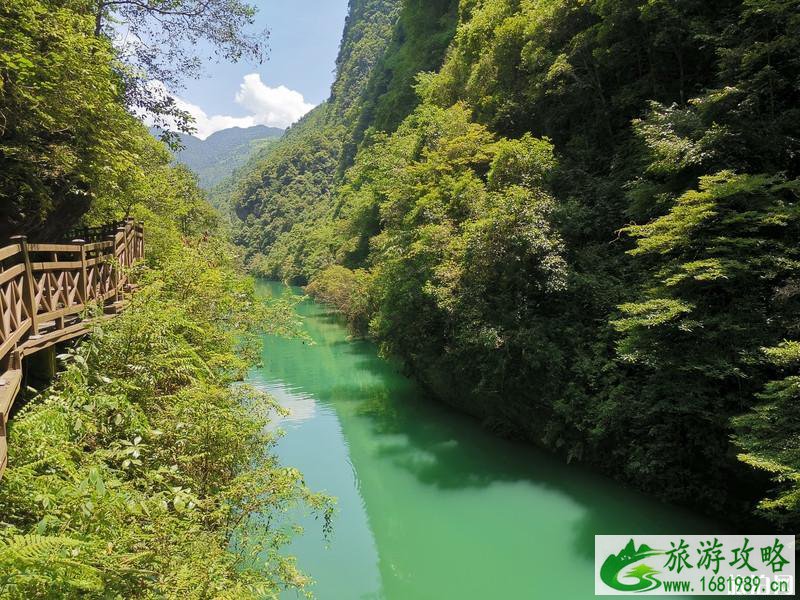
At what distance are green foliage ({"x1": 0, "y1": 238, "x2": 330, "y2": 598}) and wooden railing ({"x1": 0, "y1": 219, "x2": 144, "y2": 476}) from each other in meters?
0.44

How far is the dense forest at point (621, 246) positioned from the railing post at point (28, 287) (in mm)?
8383

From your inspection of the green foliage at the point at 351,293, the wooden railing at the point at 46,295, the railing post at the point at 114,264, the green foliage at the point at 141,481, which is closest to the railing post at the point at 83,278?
the wooden railing at the point at 46,295

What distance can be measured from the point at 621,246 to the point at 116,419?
10653 mm

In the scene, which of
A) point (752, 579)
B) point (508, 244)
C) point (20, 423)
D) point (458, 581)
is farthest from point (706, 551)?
point (20, 423)

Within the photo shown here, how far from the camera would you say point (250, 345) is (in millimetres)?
10773

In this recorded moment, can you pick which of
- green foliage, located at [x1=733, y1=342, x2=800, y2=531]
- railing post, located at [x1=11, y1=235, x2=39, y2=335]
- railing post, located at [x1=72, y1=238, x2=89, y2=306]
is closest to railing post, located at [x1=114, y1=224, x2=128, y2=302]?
railing post, located at [x1=72, y1=238, x2=89, y2=306]

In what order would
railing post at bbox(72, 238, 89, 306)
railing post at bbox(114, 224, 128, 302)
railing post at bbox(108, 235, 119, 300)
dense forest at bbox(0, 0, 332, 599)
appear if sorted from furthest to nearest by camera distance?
railing post at bbox(114, 224, 128, 302) → railing post at bbox(108, 235, 119, 300) → railing post at bbox(72, 238, 89, 306) → dense forest at bbox(0, 0, 332, 599)

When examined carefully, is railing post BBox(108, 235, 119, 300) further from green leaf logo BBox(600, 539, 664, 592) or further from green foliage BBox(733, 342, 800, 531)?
green foliage BBox(733, 342, 800, 531)

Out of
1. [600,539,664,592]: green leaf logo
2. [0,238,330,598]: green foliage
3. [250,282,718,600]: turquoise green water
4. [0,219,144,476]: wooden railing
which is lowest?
[250,282,718,600]: turquoise green water

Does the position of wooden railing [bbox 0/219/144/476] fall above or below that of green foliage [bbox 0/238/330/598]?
above

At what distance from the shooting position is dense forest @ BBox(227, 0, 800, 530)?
750 cm

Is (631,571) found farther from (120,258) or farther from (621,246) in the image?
(120,258)

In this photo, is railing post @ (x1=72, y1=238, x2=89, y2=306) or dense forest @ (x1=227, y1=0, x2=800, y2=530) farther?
dense forest @ (x1=227, y1=0, x2=800, y2=530)

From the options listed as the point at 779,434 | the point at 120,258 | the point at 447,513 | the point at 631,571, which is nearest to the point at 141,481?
the point at 120,258
